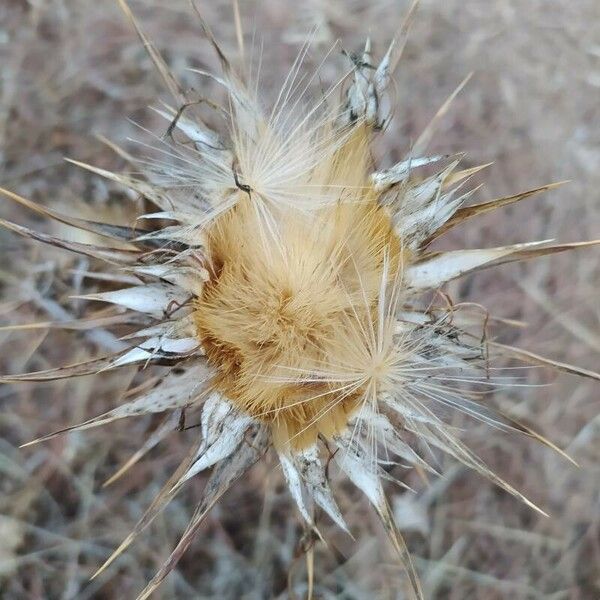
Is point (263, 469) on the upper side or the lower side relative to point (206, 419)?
lower

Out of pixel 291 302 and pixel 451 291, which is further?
pixel 451 291

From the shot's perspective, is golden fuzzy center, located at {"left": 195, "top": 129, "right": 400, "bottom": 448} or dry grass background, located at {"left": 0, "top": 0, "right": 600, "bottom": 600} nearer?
golden fuzzy center, located at {"left": 195, "top": 129, "right": 400, "bottom": 448}

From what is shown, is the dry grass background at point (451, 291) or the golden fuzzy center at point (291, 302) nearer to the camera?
the golden fuzzy center at point (291, 302)

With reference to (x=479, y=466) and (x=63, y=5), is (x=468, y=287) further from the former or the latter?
(x=63, y=5)

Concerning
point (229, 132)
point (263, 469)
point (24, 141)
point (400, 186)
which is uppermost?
point (24, 141)

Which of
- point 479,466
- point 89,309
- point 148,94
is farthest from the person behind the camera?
point 148,94

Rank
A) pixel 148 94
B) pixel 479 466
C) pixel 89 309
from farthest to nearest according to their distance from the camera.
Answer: pixel 148 94, pixel 89 309, pixel 479 466

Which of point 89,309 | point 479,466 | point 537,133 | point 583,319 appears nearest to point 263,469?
point 89,309

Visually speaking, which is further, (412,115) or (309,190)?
(412,115)
